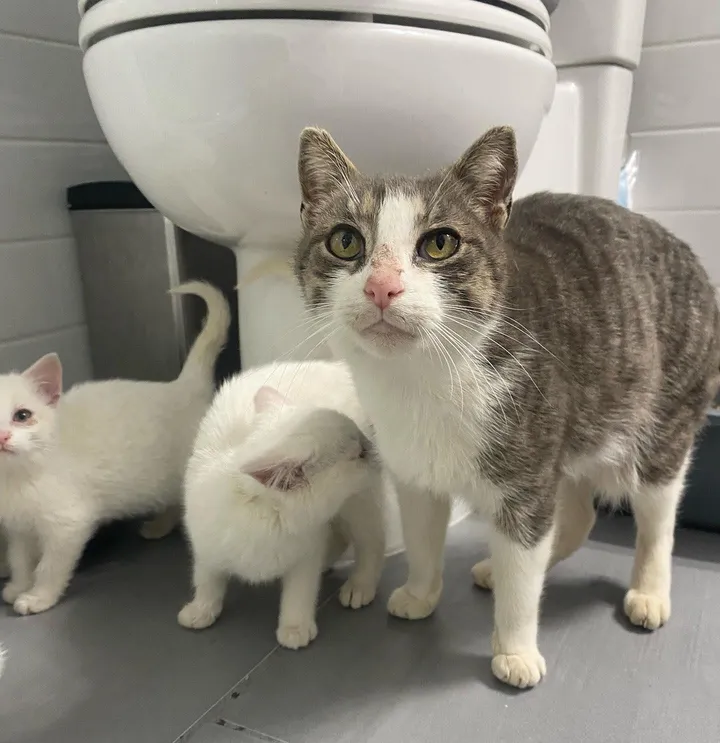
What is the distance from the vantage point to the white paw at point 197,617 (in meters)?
0.99

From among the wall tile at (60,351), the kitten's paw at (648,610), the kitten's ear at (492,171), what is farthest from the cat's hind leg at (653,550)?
the wall tile at (60,351)

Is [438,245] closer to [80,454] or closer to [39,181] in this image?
[80,454]

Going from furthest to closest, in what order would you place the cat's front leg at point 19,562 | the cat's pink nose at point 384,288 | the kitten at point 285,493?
the cat's front leg at point 19,562, the kitten at point 285,493, the cat's pink nose at point 384,288

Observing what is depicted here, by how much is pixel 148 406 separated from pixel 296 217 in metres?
0.43

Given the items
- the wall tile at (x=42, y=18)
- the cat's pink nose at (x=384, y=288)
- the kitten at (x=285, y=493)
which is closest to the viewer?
the cat's pink nose at (x=384, y=288)

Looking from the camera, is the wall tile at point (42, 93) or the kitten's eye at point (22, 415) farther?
the wall tile at point (42, 93)

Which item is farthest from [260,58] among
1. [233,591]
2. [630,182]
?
[630,182]

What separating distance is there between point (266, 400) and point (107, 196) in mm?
725

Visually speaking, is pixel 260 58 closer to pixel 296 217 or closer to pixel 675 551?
pixel 296 217

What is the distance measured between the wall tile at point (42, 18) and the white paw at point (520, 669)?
1.48m

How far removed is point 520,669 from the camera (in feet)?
2.79

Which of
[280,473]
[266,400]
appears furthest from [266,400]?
[280,473]

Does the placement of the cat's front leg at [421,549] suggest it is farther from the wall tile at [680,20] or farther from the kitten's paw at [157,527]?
the wall tile at [680,20]

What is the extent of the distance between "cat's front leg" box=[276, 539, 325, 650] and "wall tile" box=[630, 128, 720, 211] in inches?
50.1
